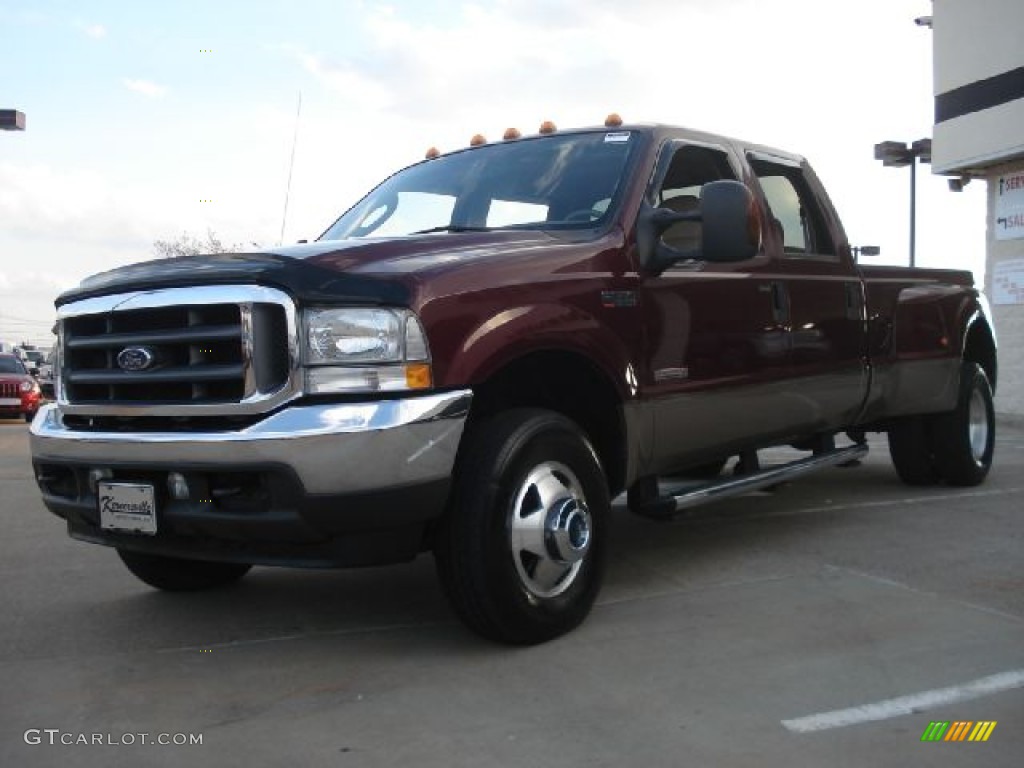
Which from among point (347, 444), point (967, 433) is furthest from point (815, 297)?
point (347, 444)

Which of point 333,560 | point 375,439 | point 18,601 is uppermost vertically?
point 375,439

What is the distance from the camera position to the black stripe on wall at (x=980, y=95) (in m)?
14.2

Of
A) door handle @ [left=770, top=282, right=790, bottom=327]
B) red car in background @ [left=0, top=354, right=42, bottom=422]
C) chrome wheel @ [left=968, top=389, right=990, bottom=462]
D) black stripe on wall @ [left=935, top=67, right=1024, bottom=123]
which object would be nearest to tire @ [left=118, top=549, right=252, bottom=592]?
door handle @ [left=770, top=282, right=790, bottom=327]

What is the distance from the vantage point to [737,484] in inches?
197

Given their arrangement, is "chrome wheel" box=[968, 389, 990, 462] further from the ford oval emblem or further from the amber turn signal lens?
the ford oval emblem

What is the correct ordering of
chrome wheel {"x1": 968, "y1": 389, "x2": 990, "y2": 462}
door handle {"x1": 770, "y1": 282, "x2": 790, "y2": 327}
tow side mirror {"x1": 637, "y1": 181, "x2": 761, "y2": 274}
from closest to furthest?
tow side mirror {"x1": 637, "y1": 181, "x2": 761, "y2": 274}, door handle {"x1": 770, "y1": 282, "x2": 790, "y2": 327}, chrome wheel {"x1": 968, "y1": 389, "x2": 990, "y2": 462}

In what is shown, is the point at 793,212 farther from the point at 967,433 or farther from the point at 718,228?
the point at 967,433

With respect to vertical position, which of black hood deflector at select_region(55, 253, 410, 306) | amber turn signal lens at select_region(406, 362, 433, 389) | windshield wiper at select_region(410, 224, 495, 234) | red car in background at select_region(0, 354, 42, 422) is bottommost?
red car in background at select_region(0, 354, 42, 422)

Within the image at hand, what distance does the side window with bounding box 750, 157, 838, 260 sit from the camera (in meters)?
5.75

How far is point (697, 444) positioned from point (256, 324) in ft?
7.26

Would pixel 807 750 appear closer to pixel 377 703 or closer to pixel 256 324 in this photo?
pixel 377 703

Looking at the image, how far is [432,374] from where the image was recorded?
349cm

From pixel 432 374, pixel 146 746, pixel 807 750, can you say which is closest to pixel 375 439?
pixel 432 374

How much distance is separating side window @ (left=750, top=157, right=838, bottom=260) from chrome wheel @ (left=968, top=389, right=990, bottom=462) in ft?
6.86
